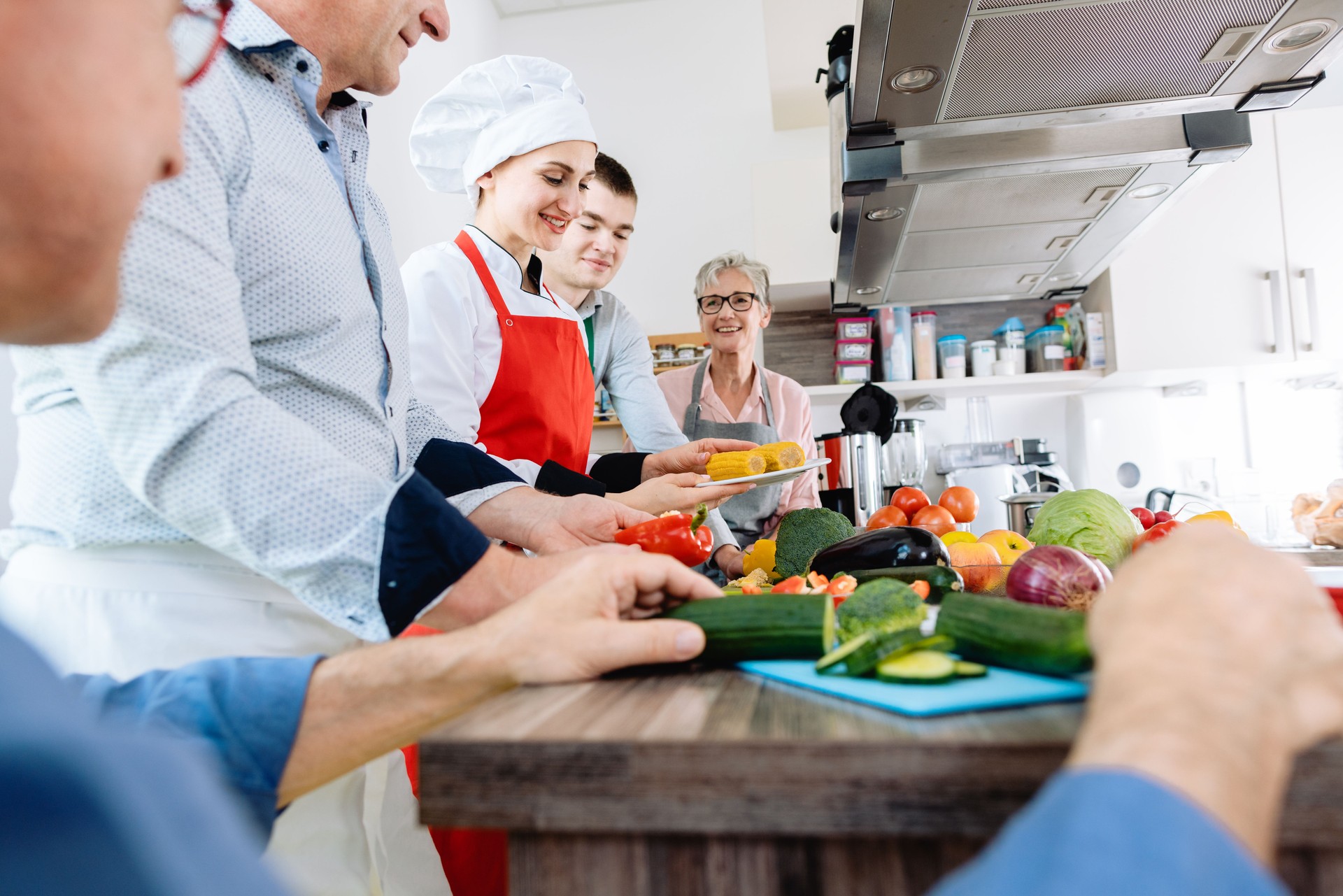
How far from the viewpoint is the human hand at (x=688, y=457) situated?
2189 millimetres

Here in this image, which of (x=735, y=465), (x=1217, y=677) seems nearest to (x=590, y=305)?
(x=735, y=465)

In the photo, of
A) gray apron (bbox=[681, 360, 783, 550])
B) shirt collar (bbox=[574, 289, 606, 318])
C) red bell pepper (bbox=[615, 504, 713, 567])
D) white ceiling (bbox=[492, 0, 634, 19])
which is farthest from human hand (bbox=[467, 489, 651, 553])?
white ceiling (bbox=[492, 0, 634, 19])

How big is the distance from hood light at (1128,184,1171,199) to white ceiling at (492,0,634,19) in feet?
9.98

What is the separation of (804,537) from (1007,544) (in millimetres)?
389

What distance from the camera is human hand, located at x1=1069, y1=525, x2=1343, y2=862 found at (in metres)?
0.34

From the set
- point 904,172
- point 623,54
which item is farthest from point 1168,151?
point 623,54

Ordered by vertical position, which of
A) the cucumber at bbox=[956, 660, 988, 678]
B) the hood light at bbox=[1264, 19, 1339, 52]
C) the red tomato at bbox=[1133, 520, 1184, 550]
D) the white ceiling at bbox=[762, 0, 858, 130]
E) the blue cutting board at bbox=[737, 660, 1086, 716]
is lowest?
the blue cutting board at bbox=[737, 660, 1086, 716]

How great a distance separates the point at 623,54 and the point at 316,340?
4066mm

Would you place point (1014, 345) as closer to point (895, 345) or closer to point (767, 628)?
point (895, 345)

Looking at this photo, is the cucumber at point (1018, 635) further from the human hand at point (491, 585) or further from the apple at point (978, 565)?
the apple at point (978, 565)

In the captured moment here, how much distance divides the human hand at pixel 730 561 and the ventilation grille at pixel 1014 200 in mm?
1123

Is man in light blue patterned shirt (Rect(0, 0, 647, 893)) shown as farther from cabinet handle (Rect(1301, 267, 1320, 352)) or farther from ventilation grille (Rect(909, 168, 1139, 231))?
cabinet handle (Rect(1301, 267, 1320, 352))

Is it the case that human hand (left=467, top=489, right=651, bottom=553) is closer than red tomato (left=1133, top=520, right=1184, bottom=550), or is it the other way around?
human hand (left=467, top=489, right=651, bottom=553)

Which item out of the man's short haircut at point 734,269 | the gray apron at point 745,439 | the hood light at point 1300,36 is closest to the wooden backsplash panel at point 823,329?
the gray apron at point 745,439
